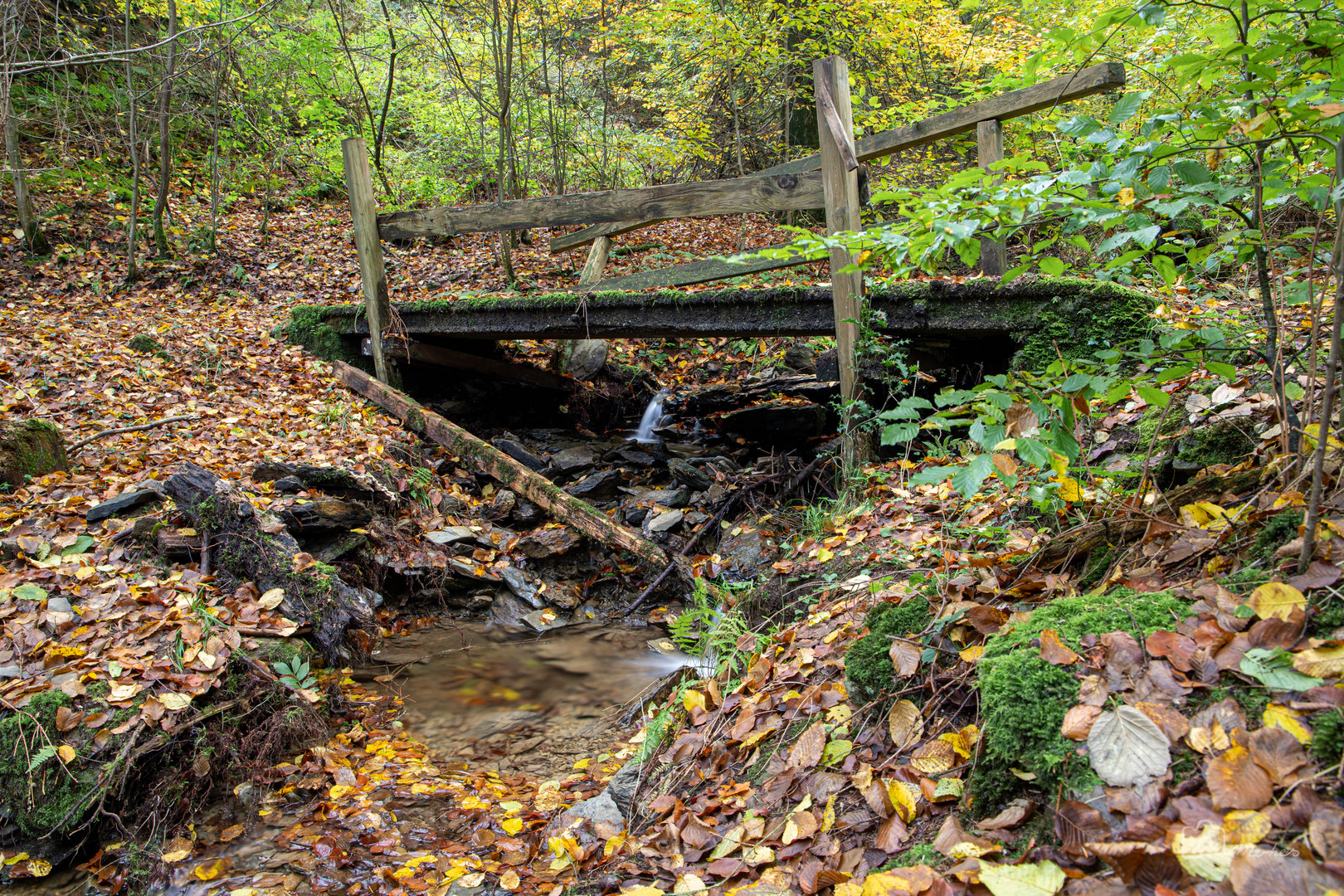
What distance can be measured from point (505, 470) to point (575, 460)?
114cm

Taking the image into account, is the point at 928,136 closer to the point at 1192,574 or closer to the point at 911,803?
the point at 1192,574

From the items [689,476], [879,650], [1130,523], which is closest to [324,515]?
[689,476]

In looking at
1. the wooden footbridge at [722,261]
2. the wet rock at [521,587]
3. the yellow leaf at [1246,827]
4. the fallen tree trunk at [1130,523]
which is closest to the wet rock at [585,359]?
the wooden footbridge at [722,261]

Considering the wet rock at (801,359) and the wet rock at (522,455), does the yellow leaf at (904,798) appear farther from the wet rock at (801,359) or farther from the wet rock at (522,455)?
the wet rock at (801,359)

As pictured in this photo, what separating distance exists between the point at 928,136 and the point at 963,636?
370cm

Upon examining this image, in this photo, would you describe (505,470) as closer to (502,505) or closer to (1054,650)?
(502,505)

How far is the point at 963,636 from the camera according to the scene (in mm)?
2078

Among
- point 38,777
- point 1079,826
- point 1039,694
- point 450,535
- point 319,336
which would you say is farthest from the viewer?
point 319,336

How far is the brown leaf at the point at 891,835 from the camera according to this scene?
65.8 inches

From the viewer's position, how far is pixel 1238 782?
1248 millimetres

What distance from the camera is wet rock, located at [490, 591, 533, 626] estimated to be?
4.93m

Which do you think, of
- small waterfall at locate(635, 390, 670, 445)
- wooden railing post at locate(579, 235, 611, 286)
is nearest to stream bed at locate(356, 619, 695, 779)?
small waterfall at locate(635, 390, 670, 445)

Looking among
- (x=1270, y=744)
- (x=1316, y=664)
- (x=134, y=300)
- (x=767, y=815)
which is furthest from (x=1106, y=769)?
(x=134, y=300)

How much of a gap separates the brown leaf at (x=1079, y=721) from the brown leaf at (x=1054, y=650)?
122mm
